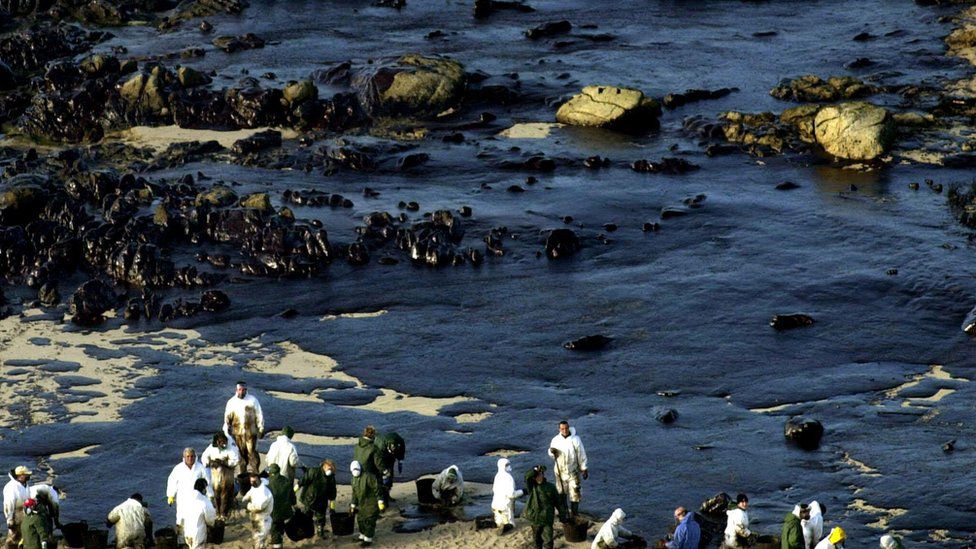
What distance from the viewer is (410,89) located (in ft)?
168

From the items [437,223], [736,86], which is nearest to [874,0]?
[736,86]

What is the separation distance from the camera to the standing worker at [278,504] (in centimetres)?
2345

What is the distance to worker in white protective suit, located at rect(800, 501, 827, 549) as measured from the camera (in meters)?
22.4

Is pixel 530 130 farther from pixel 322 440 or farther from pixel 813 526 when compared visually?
pixel 813 526

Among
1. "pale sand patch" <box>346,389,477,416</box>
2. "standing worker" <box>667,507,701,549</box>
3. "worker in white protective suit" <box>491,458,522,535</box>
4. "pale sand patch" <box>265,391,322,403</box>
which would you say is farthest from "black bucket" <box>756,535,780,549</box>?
"pale sand patch" <box>265,391,322,403</box>

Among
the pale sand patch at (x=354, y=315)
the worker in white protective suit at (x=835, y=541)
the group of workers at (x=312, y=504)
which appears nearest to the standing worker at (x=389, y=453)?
the group of workers at (x=312, y=504)

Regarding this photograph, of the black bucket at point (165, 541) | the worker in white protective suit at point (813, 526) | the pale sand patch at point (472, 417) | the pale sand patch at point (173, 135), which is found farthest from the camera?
the pale sand patch at point (173, 135)

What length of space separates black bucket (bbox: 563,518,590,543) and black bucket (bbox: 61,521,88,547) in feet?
25.3

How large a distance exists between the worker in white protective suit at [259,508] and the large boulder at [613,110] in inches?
→ 1113

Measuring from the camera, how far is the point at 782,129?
47.6 m

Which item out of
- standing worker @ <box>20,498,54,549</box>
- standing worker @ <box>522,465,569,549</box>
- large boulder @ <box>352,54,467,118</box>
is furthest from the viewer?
large boulder @ <box>352,54,467,118</box>

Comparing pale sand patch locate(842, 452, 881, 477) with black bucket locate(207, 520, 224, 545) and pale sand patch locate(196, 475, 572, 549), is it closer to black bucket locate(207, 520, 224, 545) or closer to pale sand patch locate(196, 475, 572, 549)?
pale sand patch locate(196, 475, 572, 549)

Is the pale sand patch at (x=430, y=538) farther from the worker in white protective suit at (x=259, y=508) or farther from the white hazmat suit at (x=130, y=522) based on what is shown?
the white hazmat suit at (x=130, y=522)

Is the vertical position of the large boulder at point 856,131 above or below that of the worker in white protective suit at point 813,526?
above
